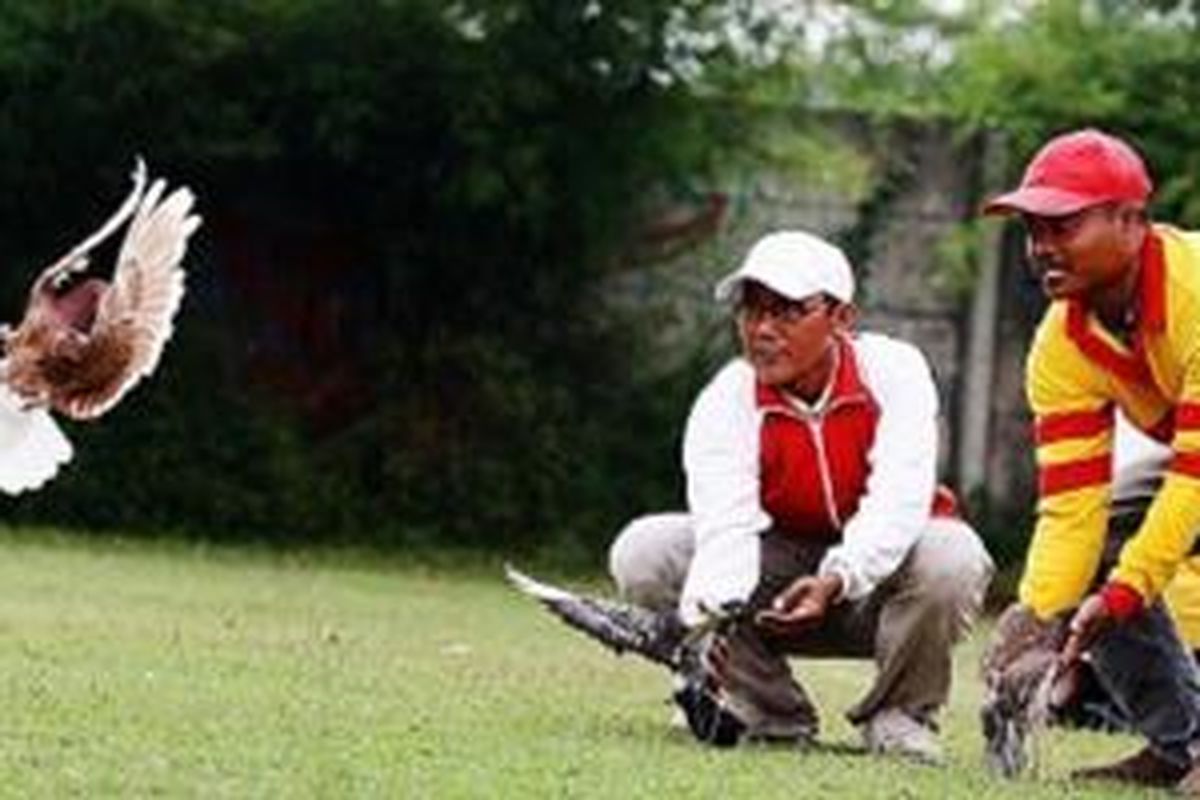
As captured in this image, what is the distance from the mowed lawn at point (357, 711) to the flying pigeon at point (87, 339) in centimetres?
60

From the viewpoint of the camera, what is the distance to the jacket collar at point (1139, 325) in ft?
24.5

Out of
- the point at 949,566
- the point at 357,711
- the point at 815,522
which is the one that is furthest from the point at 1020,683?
the point at 357,711

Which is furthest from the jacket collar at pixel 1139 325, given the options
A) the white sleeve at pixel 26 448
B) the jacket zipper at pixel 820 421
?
the white sleeve at pixel 26 448

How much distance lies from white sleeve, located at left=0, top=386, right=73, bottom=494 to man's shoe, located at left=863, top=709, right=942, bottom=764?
6.60ft

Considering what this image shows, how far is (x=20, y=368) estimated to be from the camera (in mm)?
7801

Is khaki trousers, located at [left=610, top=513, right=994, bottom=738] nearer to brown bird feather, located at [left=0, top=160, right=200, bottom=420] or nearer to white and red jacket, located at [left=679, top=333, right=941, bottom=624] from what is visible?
white and red jacket, located at [left=679, top=333, right=941, bottom=624]

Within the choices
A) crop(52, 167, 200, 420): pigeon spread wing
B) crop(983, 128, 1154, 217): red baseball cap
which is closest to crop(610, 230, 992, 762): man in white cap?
crop(983, 128, 1154, 217): red baseball cap

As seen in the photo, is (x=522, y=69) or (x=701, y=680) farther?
(x=522, y=69)

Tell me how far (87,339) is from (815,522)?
5.91ft

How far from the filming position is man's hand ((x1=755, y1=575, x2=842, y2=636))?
7.91 meters

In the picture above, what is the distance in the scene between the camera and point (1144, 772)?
25.8 feet

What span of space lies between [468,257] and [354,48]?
1.40m

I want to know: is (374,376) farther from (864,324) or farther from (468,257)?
(864,324)

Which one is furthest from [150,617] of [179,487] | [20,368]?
[179,487]
